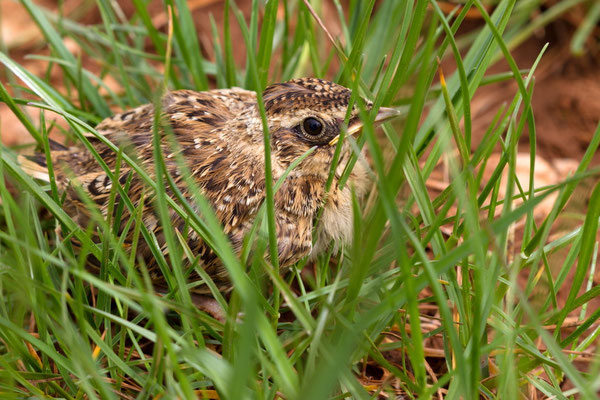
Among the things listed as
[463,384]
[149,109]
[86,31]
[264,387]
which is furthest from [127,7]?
[463,384]

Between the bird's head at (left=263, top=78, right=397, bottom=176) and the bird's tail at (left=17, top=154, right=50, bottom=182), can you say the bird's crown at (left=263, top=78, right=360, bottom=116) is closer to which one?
the bird's head at (left=263, top=78, right=397, bottom=176)

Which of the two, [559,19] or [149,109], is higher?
[559,19]

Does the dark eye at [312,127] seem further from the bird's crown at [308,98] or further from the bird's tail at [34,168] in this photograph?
the bird's tail at [34,168]

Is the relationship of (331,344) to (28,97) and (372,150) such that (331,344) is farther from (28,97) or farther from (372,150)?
(28,97)

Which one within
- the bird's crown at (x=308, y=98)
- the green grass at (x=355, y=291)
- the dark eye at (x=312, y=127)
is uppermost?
the bird's crown at (x=308, y=98)

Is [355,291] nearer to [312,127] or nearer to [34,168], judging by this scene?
[312,127]

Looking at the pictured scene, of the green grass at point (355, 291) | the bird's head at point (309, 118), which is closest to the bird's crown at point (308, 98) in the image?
the bird's head at point (309, 118)

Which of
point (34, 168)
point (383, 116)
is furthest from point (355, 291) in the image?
point (34, 168)

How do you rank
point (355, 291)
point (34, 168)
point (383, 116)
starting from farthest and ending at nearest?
point (34, 168) < point (383, 116) < point (355, 291)
